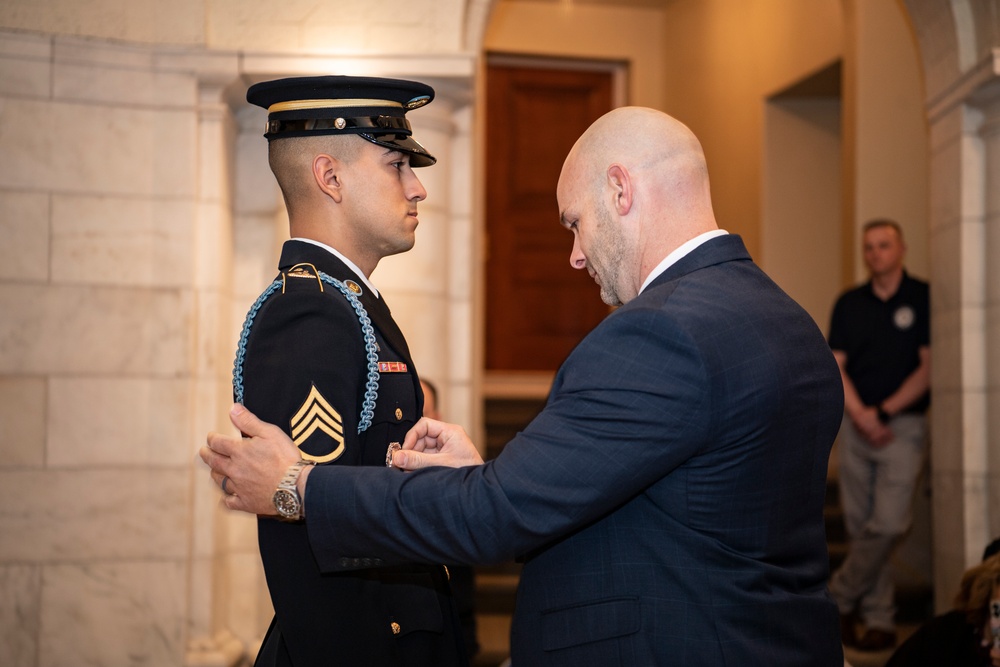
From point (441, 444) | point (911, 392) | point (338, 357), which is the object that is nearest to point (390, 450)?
point (441, 444)

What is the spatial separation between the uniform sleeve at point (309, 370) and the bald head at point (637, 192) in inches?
16.8

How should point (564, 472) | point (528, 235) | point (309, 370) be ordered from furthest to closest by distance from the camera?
point (528, 235), point (309, 370), point (564, 472)

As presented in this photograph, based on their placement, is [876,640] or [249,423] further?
[876,640]

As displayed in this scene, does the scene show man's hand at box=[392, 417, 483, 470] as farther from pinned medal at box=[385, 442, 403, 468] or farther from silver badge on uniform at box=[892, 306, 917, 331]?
silver badge on uniform at box=[892, 306, 917, 331]

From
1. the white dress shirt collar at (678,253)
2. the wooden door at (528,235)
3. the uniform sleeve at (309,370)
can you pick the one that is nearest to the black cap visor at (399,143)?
the uniform sleeve at (309,370)

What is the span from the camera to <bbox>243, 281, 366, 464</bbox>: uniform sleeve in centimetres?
176

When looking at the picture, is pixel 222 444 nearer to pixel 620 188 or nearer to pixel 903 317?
pixel 620 188

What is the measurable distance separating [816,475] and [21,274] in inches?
124

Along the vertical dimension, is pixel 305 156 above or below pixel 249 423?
above

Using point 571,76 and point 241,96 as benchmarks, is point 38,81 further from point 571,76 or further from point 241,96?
point 571,76

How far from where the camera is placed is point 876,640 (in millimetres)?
5031

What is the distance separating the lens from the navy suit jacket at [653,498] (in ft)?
5.13

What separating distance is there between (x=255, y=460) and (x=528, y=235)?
26.6 ft

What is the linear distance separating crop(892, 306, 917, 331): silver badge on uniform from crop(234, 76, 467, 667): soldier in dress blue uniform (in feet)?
12.7
